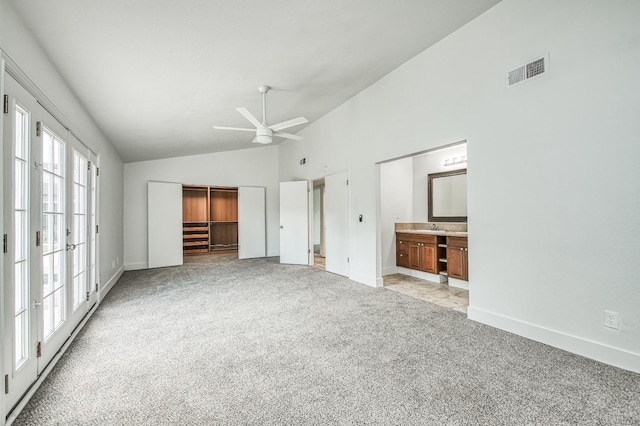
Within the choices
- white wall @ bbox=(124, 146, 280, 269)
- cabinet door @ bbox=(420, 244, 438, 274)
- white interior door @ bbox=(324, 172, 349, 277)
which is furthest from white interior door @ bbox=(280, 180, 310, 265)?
cabinet door @ bbox=(420, 244, 438, 274)

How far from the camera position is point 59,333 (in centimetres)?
256

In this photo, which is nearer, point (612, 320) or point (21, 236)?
point (21, 236)

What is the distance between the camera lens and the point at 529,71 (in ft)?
8.96

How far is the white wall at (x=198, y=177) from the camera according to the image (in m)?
6.72

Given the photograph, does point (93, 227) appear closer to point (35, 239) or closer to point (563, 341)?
point (35, 239)

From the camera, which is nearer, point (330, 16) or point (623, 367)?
point (623, 367)

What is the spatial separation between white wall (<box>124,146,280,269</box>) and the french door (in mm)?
3861

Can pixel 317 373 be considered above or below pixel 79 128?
below

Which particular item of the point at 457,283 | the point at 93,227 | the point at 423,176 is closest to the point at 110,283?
the point at 93,227

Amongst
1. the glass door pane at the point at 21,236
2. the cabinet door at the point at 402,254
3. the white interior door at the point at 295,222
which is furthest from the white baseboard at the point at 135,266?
the cabinet door at the point at 402,254

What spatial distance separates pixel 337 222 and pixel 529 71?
12.5 ft

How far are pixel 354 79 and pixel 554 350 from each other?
13.3 feet

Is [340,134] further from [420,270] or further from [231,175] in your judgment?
[231,175]

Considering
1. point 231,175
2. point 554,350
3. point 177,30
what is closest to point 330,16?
point 177,30
